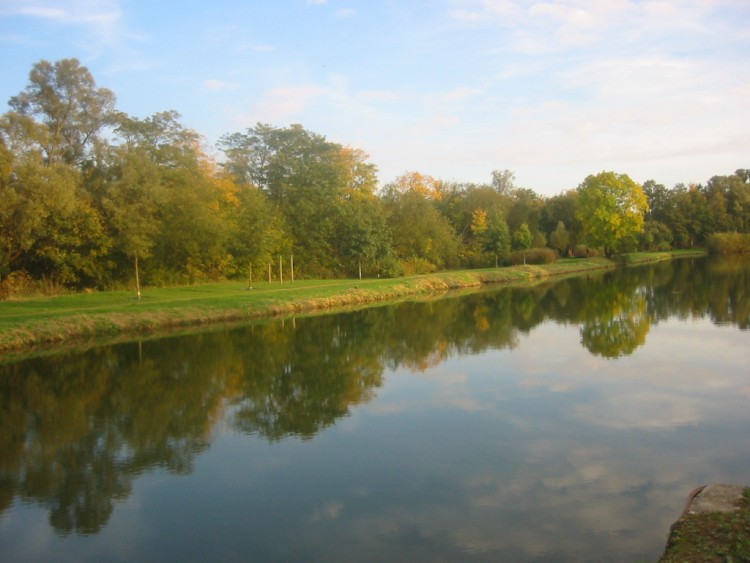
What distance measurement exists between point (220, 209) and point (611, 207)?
38685mm

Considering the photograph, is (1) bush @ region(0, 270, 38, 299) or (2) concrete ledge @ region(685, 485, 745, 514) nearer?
(2) concrete ledge @ region(685, 485, 745, 514)

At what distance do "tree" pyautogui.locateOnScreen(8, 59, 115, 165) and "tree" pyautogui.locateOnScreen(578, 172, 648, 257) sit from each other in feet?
144

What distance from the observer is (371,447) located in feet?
34.2

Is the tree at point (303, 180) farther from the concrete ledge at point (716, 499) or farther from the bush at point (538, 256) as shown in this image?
the concrete ledge at point (716, 499)

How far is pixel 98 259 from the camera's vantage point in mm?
32375

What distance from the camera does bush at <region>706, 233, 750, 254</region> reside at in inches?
3135

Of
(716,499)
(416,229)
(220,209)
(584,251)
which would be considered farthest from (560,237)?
(716,499)

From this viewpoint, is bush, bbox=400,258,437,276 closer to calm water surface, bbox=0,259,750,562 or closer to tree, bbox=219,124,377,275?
tree, bbox=219,124,377,275

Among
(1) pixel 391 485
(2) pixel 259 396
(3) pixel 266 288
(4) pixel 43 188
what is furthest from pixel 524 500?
(3) pixel 266 288

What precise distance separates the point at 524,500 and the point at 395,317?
783 inches

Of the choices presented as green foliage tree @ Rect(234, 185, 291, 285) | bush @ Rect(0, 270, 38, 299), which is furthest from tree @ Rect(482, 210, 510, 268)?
bush @ Rect(0, 270, 38, 299)

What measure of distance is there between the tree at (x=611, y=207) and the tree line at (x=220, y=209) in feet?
0.45

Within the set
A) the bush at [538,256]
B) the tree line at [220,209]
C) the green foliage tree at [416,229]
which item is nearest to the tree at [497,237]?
the tree line at [220,209]

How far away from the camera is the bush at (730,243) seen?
79.6 m
